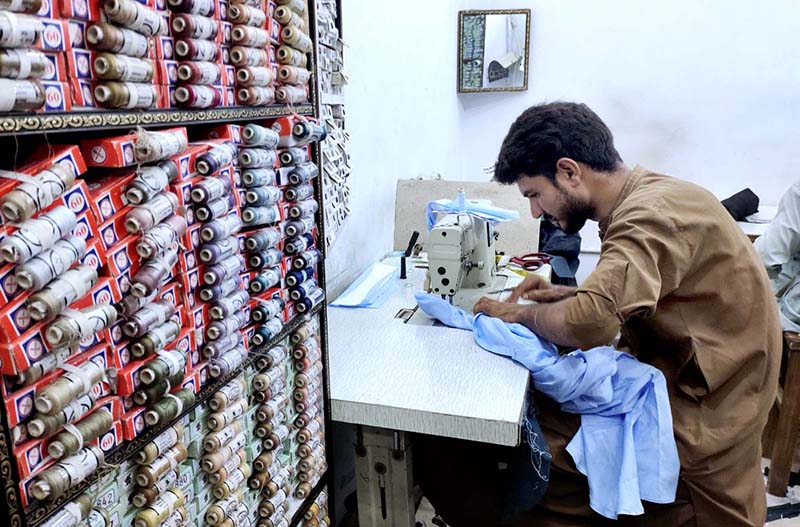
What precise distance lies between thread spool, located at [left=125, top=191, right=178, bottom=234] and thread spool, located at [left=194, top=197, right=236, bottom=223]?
0.20ft

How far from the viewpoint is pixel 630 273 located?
4.17 ft

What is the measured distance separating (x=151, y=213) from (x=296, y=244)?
1.31 ft

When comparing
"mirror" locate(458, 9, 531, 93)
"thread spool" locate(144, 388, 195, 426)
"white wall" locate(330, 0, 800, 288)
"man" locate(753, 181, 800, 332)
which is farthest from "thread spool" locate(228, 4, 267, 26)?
"mirror" locate(458, 9, 531, 93)

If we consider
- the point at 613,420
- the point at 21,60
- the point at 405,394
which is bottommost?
the point at 613,420

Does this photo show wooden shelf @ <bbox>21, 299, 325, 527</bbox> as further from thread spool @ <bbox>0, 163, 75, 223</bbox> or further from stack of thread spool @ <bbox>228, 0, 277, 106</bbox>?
stack of thread spool @ <bbox>228, 0, 277, 106</bbox>

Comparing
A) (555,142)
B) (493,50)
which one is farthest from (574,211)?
(493,50)

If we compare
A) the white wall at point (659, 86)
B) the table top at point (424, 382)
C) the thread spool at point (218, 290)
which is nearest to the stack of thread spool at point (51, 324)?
the thread spool at point (218, 290)

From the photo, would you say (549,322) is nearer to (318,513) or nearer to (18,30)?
(318,513)

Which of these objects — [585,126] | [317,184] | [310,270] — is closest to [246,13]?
[317,184]

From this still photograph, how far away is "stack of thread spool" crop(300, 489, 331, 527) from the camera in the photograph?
1.30 meters

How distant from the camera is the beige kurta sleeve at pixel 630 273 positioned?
127 cm

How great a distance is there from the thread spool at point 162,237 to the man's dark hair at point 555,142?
37.6 inches

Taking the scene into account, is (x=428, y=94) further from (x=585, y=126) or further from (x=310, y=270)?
(x=310, y=270)

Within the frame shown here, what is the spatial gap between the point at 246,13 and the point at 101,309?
1.65ft
